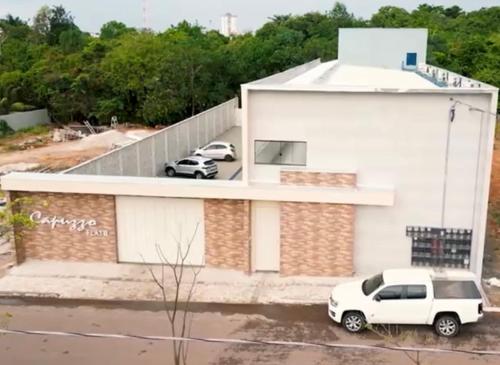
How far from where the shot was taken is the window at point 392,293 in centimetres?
1346

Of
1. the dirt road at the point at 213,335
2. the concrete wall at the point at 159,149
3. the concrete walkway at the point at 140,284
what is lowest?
the dirt road at the point at 213,335

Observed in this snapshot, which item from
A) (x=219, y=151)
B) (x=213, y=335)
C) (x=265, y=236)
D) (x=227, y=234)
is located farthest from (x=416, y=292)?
(x=219, y=151)

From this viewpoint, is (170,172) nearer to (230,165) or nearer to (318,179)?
(230,165)

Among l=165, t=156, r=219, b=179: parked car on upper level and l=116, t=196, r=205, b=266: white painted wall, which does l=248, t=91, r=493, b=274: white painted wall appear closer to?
l=116, t=196, r=205, b=266: white painted wall

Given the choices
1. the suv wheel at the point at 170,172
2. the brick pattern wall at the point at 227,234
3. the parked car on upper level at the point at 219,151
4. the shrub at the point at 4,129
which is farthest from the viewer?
the shrub at the point at 4,129

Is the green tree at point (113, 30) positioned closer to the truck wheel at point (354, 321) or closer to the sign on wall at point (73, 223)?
the sign on wall at point (73, 223)

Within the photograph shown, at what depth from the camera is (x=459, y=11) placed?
89688 mm

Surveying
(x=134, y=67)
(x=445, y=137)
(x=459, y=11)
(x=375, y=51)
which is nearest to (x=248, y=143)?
(x=445, y=137)

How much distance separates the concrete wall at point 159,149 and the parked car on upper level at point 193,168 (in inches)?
21.6

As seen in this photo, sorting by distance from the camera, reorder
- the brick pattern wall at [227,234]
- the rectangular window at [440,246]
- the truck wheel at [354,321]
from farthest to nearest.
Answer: the brick pattern wall at [227,234]
the rectangular window at [440,246]
the truck wheel at [354,321]

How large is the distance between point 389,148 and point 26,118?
41123 mm

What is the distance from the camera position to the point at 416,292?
44.1 ft

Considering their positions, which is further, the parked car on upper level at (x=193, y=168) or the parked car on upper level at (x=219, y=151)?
the parked car on upper level at (x=219, y=151)

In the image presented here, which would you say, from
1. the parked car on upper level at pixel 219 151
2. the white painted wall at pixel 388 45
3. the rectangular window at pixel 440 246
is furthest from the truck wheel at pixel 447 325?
the white painted wall at pixel 388 45
